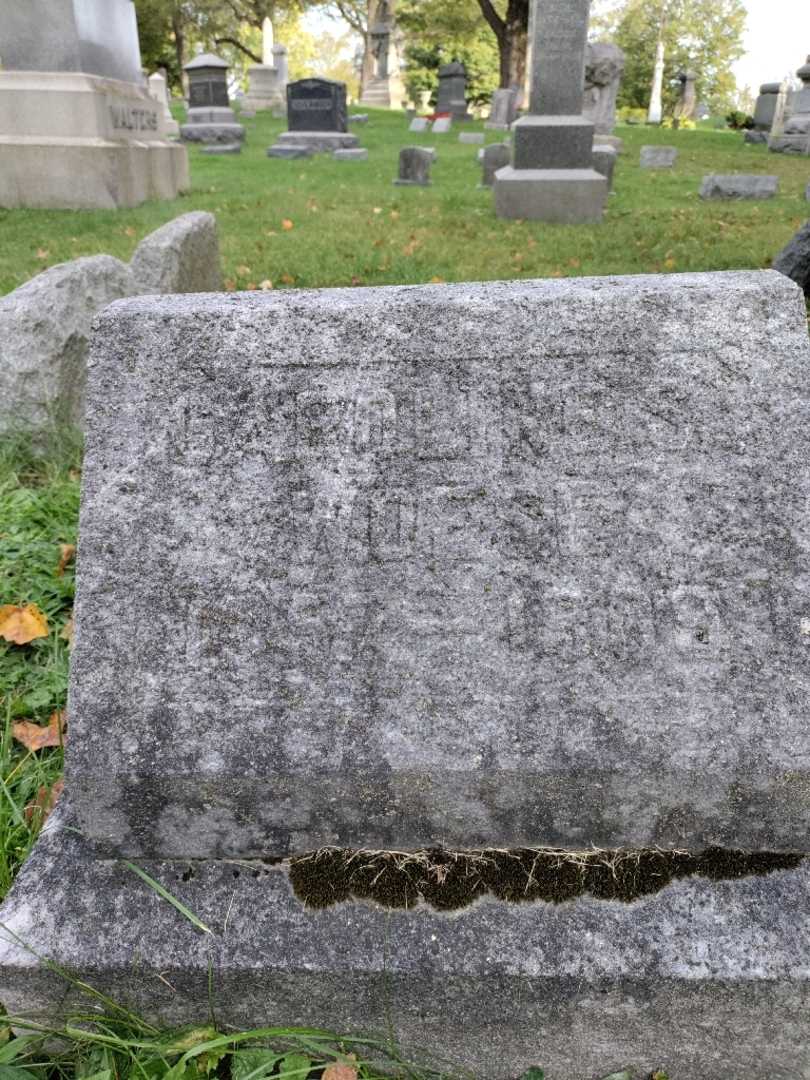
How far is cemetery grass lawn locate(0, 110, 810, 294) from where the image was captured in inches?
265

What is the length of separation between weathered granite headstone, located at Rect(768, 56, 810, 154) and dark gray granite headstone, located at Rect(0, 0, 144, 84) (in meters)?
14.6

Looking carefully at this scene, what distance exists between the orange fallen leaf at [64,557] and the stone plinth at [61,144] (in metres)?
8.16

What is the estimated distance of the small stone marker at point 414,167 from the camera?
1251cm

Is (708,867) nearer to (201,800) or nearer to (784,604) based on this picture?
(784,604)

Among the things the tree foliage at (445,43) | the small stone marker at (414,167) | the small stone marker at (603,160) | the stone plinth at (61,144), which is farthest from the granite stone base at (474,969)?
the tree foliage at (445,43)

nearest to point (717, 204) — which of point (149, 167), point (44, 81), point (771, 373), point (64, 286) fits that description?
point (149, 167)

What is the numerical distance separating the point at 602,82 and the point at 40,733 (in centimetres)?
1971

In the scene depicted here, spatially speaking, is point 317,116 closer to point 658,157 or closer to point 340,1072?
point 658,157

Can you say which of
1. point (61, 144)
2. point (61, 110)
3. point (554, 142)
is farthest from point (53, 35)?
point (554, 142)

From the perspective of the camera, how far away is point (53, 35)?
9.09 m

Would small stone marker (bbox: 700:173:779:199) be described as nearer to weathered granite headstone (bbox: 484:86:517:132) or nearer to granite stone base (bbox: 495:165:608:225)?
granite stone base (bbox: 495:165:608:225)

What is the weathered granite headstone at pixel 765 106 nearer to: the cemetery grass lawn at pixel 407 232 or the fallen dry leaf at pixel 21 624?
the cemetery grass lawn at pixel 407 232

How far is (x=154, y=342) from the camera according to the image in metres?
1.52

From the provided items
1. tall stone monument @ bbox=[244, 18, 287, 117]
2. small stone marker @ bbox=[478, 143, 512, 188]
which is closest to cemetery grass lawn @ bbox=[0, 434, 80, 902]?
small stone marker @ bbox=[478, 143, 512, 188]
